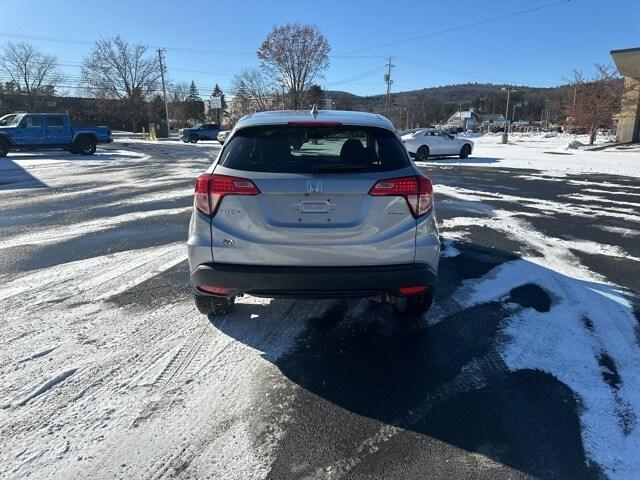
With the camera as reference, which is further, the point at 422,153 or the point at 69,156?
the point at 69,156

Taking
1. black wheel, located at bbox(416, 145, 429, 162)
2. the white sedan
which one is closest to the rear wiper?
the white sedan

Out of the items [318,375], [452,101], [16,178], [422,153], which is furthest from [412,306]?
[452,101]

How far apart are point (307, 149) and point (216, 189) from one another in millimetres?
863

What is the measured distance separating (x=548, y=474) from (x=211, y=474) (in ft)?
5.52

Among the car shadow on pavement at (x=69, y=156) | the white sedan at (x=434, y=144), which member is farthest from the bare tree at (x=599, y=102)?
the car shadow on pavement at (x=69, y=156)

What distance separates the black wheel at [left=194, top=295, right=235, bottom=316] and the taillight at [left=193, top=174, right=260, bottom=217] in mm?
824

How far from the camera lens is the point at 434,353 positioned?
3430mm

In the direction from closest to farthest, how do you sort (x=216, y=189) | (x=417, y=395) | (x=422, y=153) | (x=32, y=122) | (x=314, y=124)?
(x=417, y=395), (x=216, y=189), (x=314, y=124), (x=32, y=122), (x=422, y=153)

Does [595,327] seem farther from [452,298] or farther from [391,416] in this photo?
[391,416]

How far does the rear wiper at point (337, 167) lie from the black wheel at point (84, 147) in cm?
2431

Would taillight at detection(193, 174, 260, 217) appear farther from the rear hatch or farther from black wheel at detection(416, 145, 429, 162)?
black wheel at detection(416, 145, 429, 162)

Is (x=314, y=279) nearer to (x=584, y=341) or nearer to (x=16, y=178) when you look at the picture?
(x=584, y=341)

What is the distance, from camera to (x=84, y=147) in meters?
23.9

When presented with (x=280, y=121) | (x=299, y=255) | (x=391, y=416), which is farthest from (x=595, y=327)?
(x=280, y=121)
